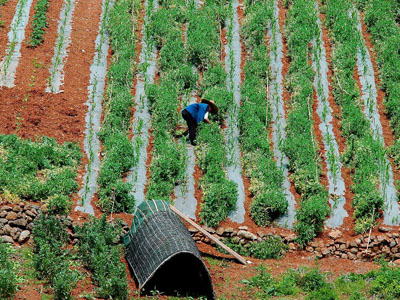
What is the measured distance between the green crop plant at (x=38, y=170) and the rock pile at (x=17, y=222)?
0.98 ft

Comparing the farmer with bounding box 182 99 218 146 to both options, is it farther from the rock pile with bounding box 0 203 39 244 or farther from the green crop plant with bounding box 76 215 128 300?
the rock pile with bounding box 0 203 39 244

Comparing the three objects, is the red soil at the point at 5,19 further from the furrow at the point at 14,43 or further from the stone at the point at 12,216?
the stone at the point at 12,216

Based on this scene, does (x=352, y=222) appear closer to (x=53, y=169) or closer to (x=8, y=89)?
(x=53, y=169)

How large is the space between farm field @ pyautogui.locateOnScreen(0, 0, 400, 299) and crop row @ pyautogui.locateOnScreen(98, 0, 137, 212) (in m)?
0.04

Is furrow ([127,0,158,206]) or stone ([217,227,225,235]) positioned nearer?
stone ([217,227,225,235])

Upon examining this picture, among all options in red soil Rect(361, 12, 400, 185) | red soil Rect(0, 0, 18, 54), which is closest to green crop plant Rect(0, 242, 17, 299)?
red soil Rect(0, 0, 18, 54)

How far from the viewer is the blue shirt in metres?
13.7

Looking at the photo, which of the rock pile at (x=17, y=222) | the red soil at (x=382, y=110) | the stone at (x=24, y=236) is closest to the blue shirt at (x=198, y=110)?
the rock pile at (x=17, y=222)

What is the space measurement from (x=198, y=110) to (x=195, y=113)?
85 mm

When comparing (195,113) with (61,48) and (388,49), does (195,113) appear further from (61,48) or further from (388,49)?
(388,49)

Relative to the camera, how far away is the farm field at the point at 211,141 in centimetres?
1095

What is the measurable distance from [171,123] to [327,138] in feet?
10.4

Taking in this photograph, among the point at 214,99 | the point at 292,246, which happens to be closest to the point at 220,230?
the point at 292,246

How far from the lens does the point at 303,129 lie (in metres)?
14.2
